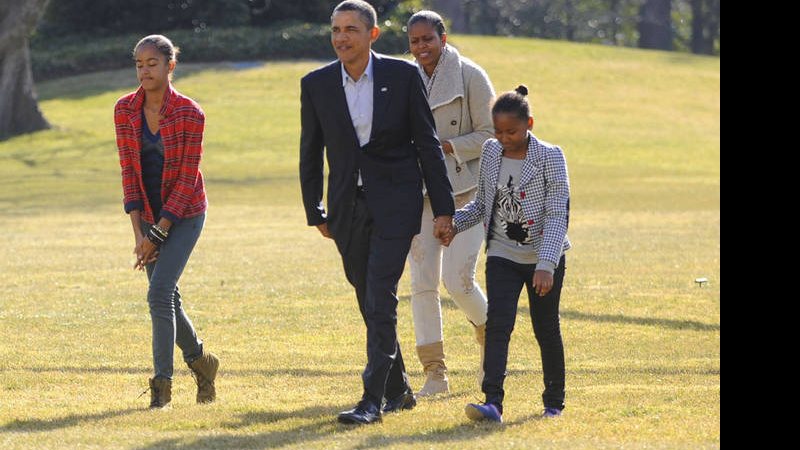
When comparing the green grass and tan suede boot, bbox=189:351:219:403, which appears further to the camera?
tan suede boot, bbox=189:351:219:403

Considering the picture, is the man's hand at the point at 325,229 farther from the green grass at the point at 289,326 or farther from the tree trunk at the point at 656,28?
the tree trunk at the point at 656,28

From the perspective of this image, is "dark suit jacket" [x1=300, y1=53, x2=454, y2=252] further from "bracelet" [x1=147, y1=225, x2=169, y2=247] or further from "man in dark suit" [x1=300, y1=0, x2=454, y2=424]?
"bracelet" [x1=147, y1=225, x2=169, y2=247]

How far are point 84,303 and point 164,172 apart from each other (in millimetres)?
6368

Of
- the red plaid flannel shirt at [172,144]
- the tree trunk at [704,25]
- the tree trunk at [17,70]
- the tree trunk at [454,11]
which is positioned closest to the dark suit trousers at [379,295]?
the red plaid flannel shirt at [172,144]

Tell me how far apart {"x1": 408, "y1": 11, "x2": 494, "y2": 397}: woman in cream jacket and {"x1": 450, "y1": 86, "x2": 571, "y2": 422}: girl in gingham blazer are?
1.10 m

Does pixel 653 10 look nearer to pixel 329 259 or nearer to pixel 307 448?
pixel 329 259

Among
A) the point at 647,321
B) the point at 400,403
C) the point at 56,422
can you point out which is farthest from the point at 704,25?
the point at 56,422

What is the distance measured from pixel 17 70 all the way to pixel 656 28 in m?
40.4

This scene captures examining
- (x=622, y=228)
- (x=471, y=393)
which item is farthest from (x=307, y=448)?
(x=622, y=228)

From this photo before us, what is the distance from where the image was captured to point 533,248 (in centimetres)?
724

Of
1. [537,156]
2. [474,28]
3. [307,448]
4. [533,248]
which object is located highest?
[537,156]

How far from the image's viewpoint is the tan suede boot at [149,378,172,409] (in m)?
7.79

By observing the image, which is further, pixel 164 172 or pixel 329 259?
pixel 329 259

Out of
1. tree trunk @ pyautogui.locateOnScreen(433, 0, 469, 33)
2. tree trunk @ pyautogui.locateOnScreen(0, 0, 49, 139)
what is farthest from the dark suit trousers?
tree trunk @ pyautogui.locateOnScreen(433, 0, 469, 33)
